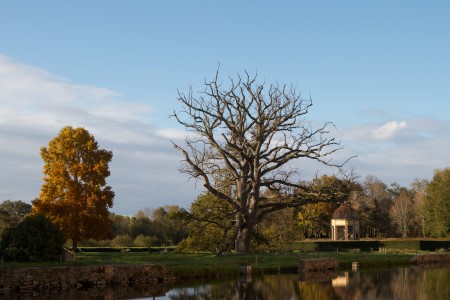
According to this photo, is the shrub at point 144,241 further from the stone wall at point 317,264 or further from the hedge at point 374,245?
the stone wall at point 317,264

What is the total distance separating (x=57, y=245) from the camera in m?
32.1

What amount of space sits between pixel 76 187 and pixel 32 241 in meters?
20.6

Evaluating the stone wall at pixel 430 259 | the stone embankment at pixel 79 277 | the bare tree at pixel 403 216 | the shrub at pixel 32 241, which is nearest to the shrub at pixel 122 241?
the stone wall at pixel 430 259

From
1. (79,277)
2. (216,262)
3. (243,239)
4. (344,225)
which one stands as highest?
(344,225)

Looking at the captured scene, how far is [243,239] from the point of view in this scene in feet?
162

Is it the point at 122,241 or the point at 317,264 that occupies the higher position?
the point at 122,241

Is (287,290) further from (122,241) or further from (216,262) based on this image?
(122,241)

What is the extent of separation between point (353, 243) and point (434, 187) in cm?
2517

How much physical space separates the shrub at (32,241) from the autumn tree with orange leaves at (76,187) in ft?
60.1

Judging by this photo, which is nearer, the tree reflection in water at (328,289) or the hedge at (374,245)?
the tree reflection in water at (328,289)

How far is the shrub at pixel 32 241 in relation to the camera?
100ft

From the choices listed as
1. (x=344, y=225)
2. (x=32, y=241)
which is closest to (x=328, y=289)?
(x=32, y=241)

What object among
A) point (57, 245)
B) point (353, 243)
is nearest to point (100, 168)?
point (57, 245)

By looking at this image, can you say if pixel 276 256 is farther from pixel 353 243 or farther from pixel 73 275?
pixel 353 243
